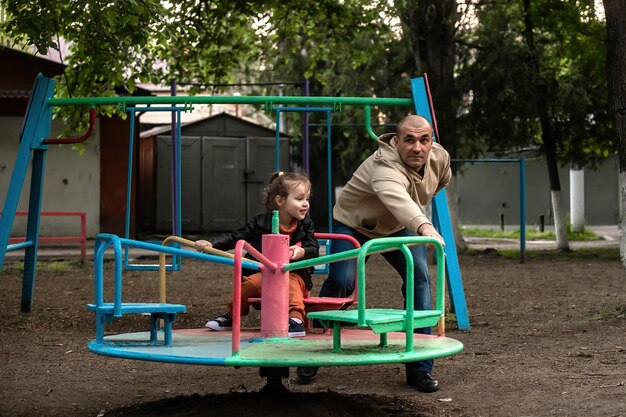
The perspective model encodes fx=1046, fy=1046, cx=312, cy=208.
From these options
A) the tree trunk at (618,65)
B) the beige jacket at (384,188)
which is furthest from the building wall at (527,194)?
the beige jacket at (384,188)

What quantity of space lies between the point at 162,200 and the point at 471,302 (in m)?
13.7

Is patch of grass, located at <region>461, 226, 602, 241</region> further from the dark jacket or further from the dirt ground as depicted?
the dark jacket

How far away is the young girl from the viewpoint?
197 inches

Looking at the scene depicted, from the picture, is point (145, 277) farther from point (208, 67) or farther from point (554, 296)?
point (554, 296)

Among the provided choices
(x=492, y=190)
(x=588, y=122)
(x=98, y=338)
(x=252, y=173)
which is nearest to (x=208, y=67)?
(x=588, y=122)

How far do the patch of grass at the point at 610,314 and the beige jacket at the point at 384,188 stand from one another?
2.97m

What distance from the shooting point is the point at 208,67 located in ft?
51.2

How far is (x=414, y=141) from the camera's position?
5.20m

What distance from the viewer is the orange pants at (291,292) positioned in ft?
16.3

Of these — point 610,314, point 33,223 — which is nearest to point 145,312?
point 33,223

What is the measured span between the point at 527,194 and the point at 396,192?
28632 millimetres

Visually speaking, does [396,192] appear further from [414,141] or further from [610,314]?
[610,314]

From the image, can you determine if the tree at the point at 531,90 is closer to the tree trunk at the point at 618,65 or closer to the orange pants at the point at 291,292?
the tree trunk at the point at 618,65

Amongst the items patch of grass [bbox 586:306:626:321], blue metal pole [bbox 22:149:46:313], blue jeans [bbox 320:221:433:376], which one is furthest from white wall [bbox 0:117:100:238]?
blue jeans [bbox 320:221:433:376]
